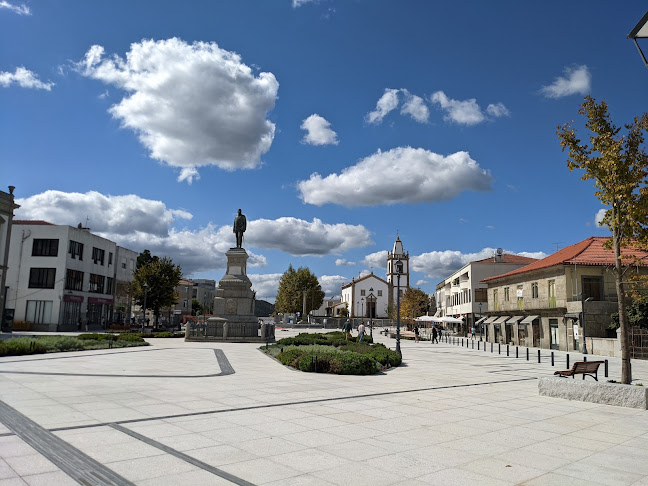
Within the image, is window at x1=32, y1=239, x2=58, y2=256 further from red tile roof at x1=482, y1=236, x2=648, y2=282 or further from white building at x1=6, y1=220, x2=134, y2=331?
red tile roof at x1=482, y1=236, x2=648, y2=282

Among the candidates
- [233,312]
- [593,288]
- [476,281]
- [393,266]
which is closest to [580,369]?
[233,312]

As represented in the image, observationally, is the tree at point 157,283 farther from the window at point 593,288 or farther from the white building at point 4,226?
the window at point 593,288

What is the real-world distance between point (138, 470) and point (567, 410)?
27.9ft

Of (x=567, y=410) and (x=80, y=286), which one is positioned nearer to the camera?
(x=567, y=410)

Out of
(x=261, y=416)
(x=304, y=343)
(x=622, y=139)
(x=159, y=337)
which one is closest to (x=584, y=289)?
(x=304, y=343)

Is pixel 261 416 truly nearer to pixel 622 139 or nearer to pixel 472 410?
pixel 472 410

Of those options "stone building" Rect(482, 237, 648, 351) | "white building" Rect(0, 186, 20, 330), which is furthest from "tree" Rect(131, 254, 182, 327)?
"stone building" Rect(482, 237, 648, 351)

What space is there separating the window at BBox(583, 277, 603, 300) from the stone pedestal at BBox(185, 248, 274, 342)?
72.4 feet

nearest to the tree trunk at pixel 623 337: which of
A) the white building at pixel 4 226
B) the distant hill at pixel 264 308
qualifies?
the white building at pixel 4 226

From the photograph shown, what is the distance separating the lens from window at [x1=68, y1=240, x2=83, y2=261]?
4949 centimetres

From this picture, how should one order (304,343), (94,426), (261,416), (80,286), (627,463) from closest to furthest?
(627,463) < (94,426) < (261,416) < (304,343) < (80,286)

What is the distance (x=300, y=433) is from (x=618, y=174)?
9974mm

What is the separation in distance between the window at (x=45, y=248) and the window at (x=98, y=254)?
5.70 m

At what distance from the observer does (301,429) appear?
25.4 feet
